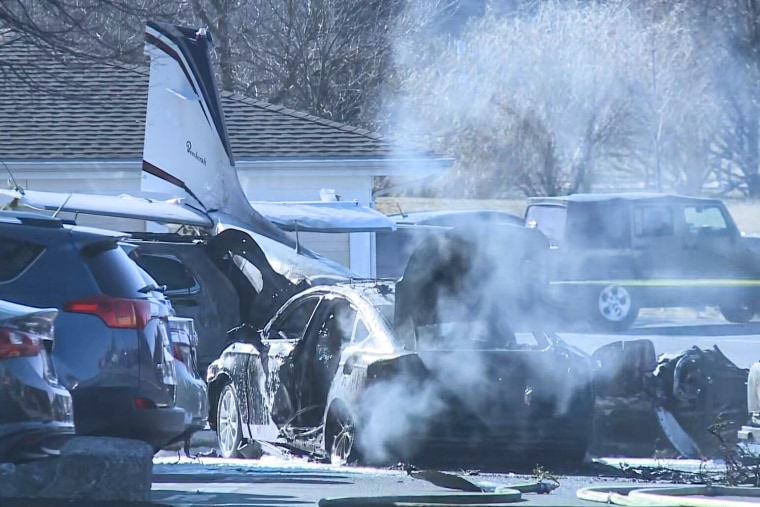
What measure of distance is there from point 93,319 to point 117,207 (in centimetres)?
652

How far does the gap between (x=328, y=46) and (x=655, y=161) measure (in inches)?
568

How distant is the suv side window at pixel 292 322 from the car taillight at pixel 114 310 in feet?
9.62

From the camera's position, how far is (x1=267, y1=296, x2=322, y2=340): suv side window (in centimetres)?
1119

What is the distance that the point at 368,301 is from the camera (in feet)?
33.0

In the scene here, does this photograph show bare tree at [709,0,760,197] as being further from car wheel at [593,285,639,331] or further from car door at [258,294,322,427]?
car wheel at [593,285,639,331]

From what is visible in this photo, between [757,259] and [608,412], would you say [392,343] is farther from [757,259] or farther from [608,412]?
[757,259]

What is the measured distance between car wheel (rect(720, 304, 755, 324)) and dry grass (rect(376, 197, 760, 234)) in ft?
4.34

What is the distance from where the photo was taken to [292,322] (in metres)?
11.4

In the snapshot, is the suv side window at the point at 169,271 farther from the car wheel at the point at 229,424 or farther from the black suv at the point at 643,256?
the black suv at the point at 643,256

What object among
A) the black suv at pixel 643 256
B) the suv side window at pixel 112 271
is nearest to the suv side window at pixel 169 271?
the suv side window at pixel 112 271

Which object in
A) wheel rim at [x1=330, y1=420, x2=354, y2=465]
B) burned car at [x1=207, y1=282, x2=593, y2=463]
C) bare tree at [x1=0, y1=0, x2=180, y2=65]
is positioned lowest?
wheel rim at [x1=330, y1=420, x2=354, y2=465]

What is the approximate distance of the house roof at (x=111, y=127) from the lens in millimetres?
19781

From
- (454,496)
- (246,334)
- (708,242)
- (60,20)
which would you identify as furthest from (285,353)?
(708,242)

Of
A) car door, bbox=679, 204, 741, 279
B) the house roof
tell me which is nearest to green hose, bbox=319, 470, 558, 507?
the house roof
